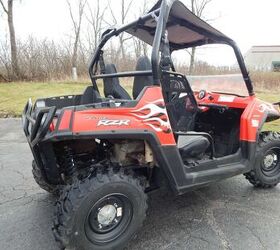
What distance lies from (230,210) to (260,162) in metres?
0.71

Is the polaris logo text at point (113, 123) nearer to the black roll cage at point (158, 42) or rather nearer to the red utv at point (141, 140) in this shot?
the red utv at point (141, 140)

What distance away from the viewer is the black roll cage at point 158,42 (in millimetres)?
2521

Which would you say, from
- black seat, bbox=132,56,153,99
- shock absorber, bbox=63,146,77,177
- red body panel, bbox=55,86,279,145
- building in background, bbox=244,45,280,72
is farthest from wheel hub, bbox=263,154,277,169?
building in background, bbox=244,45,280,72

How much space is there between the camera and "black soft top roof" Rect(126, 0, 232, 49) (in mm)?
2625

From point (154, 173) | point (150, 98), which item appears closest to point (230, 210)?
point (154, 173)

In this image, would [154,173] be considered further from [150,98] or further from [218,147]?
[218,147]

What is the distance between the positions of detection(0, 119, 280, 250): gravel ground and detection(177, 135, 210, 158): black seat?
668mm

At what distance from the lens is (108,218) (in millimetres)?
2551

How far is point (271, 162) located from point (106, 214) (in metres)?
2.25

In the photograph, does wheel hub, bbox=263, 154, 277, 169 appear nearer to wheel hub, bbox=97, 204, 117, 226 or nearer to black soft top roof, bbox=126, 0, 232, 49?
black soft top roof, bbox=126, 0, 232, 49

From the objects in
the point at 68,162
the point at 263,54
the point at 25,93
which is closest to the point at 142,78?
the point at 68,162

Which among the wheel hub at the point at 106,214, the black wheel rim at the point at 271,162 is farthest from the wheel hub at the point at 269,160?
the wheel hub at the point at 106,214

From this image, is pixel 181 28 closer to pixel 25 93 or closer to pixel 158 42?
pixel 158 42

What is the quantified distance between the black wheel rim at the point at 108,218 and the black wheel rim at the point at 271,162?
1.91m
